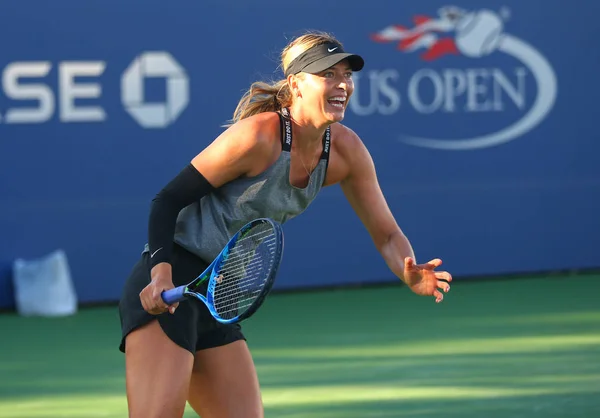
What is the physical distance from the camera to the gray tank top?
144 inches

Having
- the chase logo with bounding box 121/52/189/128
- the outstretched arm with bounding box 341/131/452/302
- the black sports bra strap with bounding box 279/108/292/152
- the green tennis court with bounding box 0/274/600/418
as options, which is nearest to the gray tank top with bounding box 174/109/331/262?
the black sports bra strap with bounding box 279/108/292/152

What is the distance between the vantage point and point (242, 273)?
3568 millimetres

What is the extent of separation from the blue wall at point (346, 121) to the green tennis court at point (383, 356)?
1.35 ft

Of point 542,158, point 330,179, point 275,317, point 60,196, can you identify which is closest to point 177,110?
point 60,196

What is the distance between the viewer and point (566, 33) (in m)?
9.70

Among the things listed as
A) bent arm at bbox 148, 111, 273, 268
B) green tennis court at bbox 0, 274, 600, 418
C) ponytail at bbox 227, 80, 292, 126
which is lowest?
green tennis court at bbox 0, 274, 600, 418

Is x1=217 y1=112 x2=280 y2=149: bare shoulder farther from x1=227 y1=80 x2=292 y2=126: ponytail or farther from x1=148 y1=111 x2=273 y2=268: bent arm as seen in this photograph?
x1=227 y1=80 x2=292 y2=126: ponytail

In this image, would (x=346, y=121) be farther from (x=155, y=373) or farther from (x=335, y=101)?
(x=155, y=373)

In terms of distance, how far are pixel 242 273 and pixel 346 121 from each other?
556 centimetres

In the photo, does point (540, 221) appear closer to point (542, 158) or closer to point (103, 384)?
point (542, 158)

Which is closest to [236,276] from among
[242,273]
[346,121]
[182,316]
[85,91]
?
[242,273]

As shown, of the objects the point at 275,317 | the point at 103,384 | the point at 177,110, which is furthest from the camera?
the point at 177,110

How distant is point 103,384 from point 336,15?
3.87 metres

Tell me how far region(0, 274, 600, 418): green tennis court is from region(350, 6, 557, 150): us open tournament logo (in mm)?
1161
